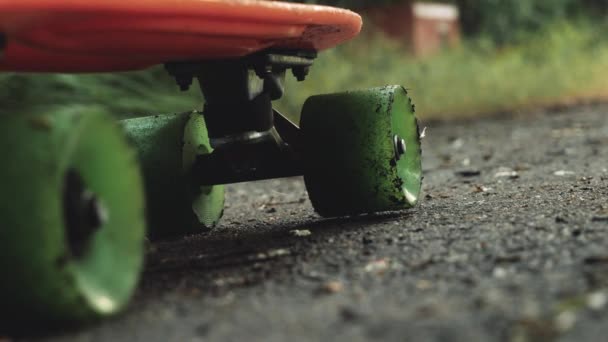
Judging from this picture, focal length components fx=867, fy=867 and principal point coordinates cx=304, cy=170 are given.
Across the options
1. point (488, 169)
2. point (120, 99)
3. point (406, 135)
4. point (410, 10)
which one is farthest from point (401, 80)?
point (406, 135)

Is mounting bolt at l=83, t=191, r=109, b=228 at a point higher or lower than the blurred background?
higher

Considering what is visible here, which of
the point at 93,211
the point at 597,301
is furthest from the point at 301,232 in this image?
the point at 597,301

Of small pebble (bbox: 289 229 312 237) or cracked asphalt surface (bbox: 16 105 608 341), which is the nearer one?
cracked asphalt surface (bbox: 16 105 608 341)

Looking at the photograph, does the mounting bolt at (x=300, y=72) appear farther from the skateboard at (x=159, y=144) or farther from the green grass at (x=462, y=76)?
the green grass at (x=462, y=76)

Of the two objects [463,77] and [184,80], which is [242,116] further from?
[463,77]

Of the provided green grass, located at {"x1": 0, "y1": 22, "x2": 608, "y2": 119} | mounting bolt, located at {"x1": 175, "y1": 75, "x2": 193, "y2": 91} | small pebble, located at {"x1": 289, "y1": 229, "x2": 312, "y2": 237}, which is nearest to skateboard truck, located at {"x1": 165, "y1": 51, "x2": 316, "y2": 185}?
mounting bolt, located at {"x1": 175, "y1": 75, "x2": 193, "y2": 91}

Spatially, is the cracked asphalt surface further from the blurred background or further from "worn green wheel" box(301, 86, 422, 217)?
the blurred background

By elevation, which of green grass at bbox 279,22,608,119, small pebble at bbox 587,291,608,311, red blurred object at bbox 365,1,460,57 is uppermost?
small pebble at bbox 587,291,608,311

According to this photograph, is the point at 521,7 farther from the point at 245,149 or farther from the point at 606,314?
the point at 606,314
